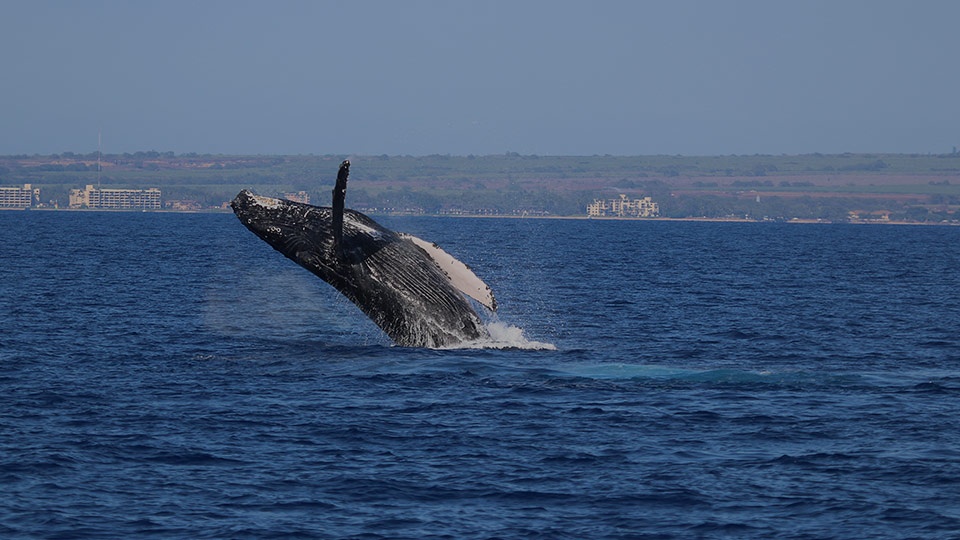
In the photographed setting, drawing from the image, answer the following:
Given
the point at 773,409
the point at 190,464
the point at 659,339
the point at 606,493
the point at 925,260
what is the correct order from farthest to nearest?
1. the point at 925,260
2. the point at 659,339
3. the point at 773,409
4. the point at 190,464
5. the point at 606,493

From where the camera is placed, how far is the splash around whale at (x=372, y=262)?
22.2 metres

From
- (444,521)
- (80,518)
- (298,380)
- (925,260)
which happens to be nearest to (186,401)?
(298,380)

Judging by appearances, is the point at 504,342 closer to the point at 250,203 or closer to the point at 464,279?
the point at 464,279

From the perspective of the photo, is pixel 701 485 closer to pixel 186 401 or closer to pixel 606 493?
pixel 606 493

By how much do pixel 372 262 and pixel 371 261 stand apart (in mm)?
25

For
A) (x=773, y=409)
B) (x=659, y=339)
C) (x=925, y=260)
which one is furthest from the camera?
(x=925, y=260)

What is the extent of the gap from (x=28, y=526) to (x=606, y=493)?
21.3 feet

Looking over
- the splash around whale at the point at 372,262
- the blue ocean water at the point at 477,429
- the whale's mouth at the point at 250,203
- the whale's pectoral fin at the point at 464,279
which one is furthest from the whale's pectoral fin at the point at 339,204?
the blue ocean water at the point at 477,429

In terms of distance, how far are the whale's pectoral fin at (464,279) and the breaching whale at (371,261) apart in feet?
0.06

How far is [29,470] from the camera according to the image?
15.8 m

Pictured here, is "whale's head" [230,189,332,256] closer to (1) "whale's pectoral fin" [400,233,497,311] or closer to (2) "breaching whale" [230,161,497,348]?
(2) "breaching whale" [230,161,497,348]

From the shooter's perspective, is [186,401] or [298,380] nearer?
[186,401]

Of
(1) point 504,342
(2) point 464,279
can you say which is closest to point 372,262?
(2) point 464,279

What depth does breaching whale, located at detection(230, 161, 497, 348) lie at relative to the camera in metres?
22.2
